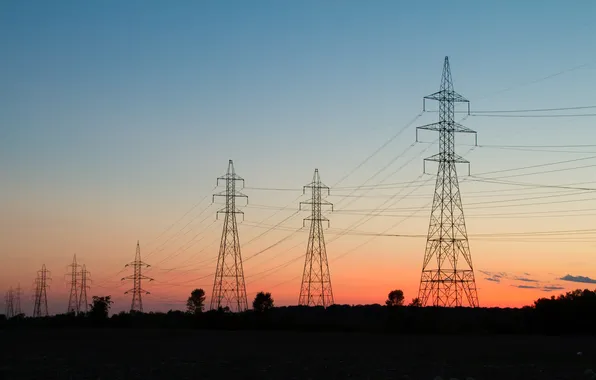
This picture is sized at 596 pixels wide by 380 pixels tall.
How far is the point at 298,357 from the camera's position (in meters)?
57.2

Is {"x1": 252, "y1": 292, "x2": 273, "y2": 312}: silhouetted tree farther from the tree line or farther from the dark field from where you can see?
the dark field

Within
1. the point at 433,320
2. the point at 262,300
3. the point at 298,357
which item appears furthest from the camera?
the point at 262,300

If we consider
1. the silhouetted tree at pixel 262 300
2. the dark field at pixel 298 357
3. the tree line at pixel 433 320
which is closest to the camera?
the dark field at pixel 298 357

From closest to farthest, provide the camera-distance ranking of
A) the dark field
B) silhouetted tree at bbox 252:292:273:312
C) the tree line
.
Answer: the dark field → the tree line → silhouetted tree at bbox 252:292:273:312

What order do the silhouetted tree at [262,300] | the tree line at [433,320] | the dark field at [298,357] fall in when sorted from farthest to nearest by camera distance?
the silhouetted tree at [262,300]
the tree line at [433,320]
the dark field at [298,357]

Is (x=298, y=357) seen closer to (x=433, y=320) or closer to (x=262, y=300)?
(x=433, y=320)

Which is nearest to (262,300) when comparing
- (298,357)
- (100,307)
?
(100,307)

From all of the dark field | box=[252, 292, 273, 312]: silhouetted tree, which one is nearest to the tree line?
the dark field

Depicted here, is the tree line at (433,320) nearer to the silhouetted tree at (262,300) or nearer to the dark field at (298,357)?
the dark field at (298,357)

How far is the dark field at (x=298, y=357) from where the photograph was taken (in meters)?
44.6

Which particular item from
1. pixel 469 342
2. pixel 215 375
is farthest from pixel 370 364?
pixel 469 342

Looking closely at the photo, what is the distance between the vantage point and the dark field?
4462 cm

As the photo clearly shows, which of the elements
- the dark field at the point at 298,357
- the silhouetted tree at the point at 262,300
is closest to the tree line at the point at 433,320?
the dark field at the point at 298,357

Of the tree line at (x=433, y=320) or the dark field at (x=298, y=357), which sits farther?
the tree line at (x=433, y=320)
